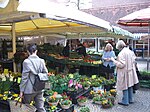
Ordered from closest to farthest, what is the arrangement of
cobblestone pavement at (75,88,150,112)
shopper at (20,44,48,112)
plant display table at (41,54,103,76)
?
shopper at (20,44,48,112) < cobblestone pavement at (75,88,150,112) < plant display table at (41,54,103,76)

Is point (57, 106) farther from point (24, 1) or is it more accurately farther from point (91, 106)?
point (24, 1)

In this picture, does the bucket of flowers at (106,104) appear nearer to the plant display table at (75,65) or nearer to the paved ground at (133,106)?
the paved ground at (133,106)

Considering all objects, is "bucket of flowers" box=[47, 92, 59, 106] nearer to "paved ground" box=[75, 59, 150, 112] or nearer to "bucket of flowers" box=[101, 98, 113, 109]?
"paved ground" box=[75, 59, 150, 112]

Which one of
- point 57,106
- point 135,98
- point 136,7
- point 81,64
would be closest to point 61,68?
point 81,64

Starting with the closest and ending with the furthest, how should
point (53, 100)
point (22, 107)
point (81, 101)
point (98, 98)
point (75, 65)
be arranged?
point (22, 107) < point (53, 100) < point (81, 101) < point (98, 98) < point (75, 65)

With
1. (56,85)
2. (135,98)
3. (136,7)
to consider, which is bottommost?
(135,98)

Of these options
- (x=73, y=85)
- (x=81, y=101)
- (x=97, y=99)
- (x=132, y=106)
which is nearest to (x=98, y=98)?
(x=97, y=99)

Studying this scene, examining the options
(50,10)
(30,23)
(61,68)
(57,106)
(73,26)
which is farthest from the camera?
(61,68)

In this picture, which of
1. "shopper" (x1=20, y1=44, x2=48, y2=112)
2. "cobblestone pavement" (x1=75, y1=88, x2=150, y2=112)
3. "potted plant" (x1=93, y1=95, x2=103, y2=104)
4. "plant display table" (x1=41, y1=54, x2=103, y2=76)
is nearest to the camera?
"shopper" (x1=20, y1=44, x2=48, y2=112)

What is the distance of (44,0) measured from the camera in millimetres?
3744

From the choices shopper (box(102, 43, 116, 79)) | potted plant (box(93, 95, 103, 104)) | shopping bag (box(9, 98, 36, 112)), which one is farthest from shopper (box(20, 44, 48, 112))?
shopper (box(102, 43, 116, 79))

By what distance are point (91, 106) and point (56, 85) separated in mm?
1096

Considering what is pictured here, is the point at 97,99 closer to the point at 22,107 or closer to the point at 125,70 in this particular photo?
the point at 125,70

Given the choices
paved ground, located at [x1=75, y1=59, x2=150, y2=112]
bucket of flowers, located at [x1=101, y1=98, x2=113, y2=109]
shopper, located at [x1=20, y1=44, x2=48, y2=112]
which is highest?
shopper, located at [x1=20, y1=44, x2=48, y2=112]
